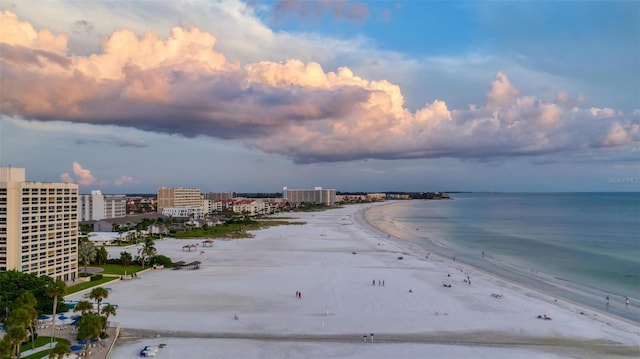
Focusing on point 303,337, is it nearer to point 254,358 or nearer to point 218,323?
point 254,358

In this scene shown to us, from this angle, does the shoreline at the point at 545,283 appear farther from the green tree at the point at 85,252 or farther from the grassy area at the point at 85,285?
the green tree at the point at 85,252

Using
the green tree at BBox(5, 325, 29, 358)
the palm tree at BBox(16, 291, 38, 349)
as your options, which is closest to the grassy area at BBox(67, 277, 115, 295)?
the palm tree at BBox(16, 291, 38, 349)

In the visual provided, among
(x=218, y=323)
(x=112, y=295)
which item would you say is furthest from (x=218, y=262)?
(x=218, y=323)

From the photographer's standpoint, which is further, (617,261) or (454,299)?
(617,261)

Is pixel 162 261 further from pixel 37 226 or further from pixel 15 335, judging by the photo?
pixel 15 335

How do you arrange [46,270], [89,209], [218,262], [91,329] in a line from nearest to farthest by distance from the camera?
[91,329]
[46,270]
[218,262]
[89,209]

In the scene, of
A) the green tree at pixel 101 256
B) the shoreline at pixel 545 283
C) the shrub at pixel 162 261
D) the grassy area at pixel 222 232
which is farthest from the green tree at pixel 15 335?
the grassy area at pixel 222 232
